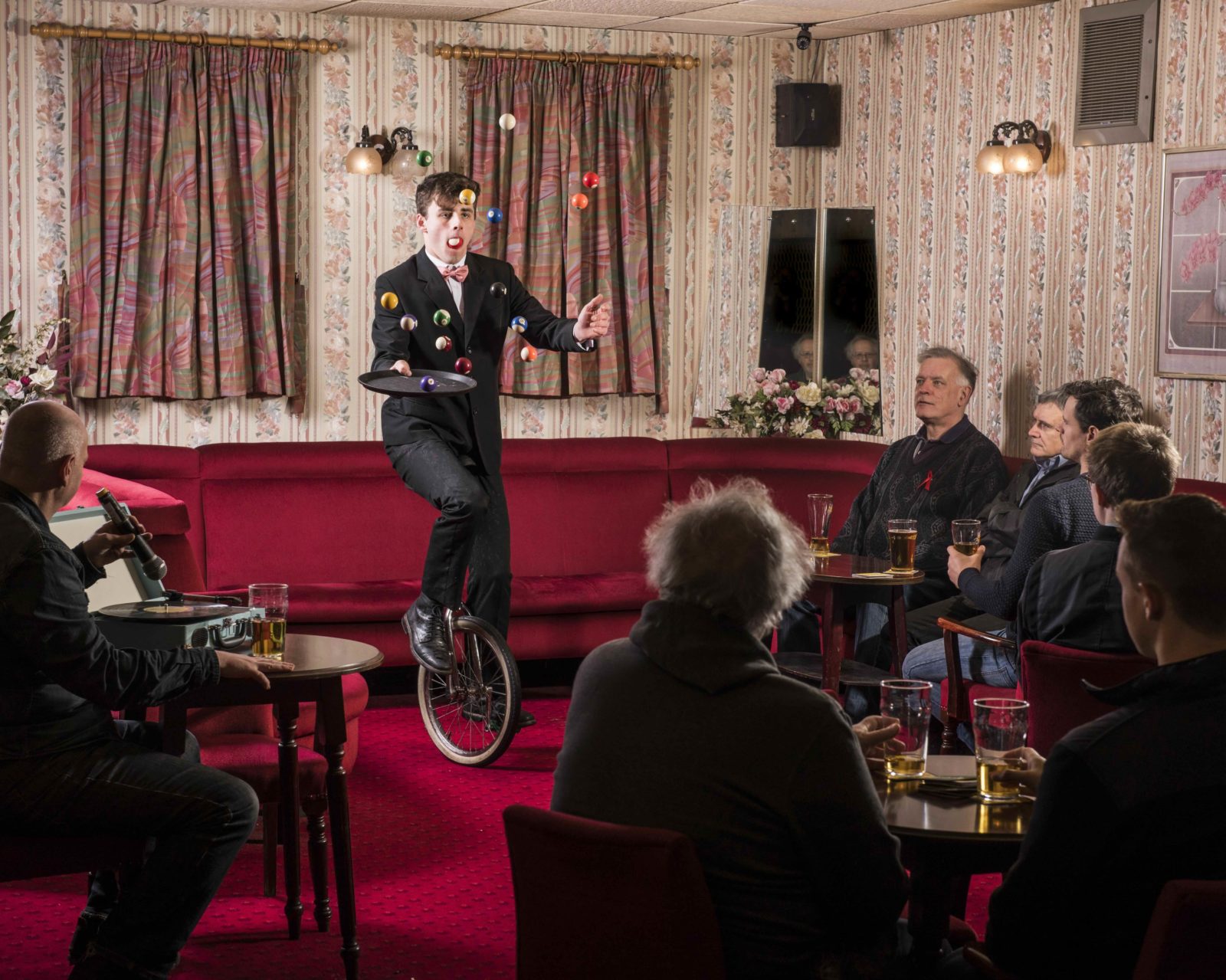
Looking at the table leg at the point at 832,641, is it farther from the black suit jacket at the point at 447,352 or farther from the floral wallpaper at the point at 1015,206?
the floral wallpaper at the point at 1015,206

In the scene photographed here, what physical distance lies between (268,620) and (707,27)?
14.6 ft

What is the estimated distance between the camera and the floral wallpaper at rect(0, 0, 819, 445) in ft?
20.3

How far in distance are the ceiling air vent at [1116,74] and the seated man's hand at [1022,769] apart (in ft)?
11.4

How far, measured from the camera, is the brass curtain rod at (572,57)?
6605 millimetres

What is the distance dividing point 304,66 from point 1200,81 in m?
3.58

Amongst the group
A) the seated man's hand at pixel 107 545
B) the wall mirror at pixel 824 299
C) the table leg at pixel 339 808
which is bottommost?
the table leg at pixel 339 808

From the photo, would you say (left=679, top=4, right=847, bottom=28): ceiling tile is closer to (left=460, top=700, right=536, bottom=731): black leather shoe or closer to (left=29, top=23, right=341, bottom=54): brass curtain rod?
(left=29, top=23, right=341, bottom=54): brass curtain rod

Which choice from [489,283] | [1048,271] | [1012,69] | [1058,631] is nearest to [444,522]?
[489,283]

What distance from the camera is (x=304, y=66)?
649 centimetres

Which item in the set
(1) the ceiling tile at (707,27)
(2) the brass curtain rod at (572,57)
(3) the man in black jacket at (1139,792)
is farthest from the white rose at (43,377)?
(3) the man in black jacket at (1139,792)

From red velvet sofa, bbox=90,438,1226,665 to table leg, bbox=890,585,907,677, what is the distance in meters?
1.33

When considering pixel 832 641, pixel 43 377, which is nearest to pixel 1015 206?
pixel 832 641

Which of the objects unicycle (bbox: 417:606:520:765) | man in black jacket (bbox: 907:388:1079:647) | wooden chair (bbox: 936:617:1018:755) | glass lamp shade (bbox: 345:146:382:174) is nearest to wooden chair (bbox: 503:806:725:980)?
wooden chair (bbox: 936:617:1018:755)

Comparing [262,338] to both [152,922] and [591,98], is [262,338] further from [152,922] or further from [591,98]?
[152,922]
